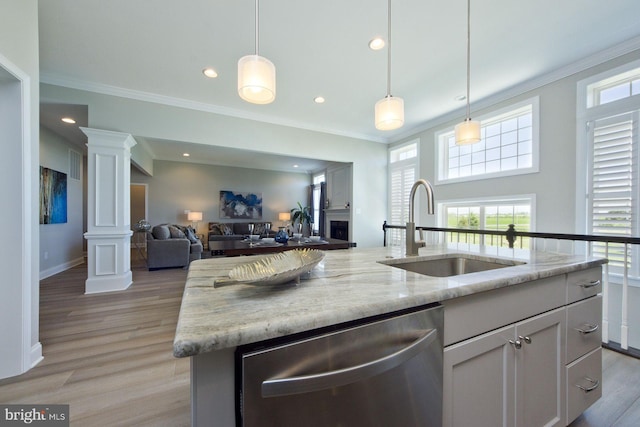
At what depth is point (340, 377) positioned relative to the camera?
0.57m

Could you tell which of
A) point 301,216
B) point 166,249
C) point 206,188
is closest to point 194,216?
point 206,188

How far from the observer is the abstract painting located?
3980 millimetres

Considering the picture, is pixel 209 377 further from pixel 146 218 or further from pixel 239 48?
pixel 146 218

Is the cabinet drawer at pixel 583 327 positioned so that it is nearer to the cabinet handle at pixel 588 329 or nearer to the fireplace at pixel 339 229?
the cabinet handle at pixel 588 329

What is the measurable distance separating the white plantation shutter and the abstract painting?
753cm

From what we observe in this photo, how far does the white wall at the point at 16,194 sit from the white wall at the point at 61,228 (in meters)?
3.38

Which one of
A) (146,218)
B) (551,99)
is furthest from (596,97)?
(146,218)

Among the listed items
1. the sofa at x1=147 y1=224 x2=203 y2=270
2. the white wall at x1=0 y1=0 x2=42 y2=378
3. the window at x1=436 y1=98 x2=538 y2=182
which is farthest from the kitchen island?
the sofa at x1=147 y1=224 x2=203 y2=270

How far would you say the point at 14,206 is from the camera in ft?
5.33

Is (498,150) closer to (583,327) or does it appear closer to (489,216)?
(489,216)

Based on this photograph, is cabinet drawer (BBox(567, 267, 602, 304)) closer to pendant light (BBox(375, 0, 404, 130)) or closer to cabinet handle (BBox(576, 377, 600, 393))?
cabinet handle (BBox(576, 377, 600, 393))

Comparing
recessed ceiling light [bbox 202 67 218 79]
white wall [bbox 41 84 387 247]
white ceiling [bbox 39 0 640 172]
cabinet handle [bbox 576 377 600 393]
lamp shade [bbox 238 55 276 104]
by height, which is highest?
white ceiling [bbox 39 0 640 172]

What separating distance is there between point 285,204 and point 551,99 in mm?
6764

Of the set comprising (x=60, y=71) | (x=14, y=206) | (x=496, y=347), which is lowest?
(x=496, y=347)
